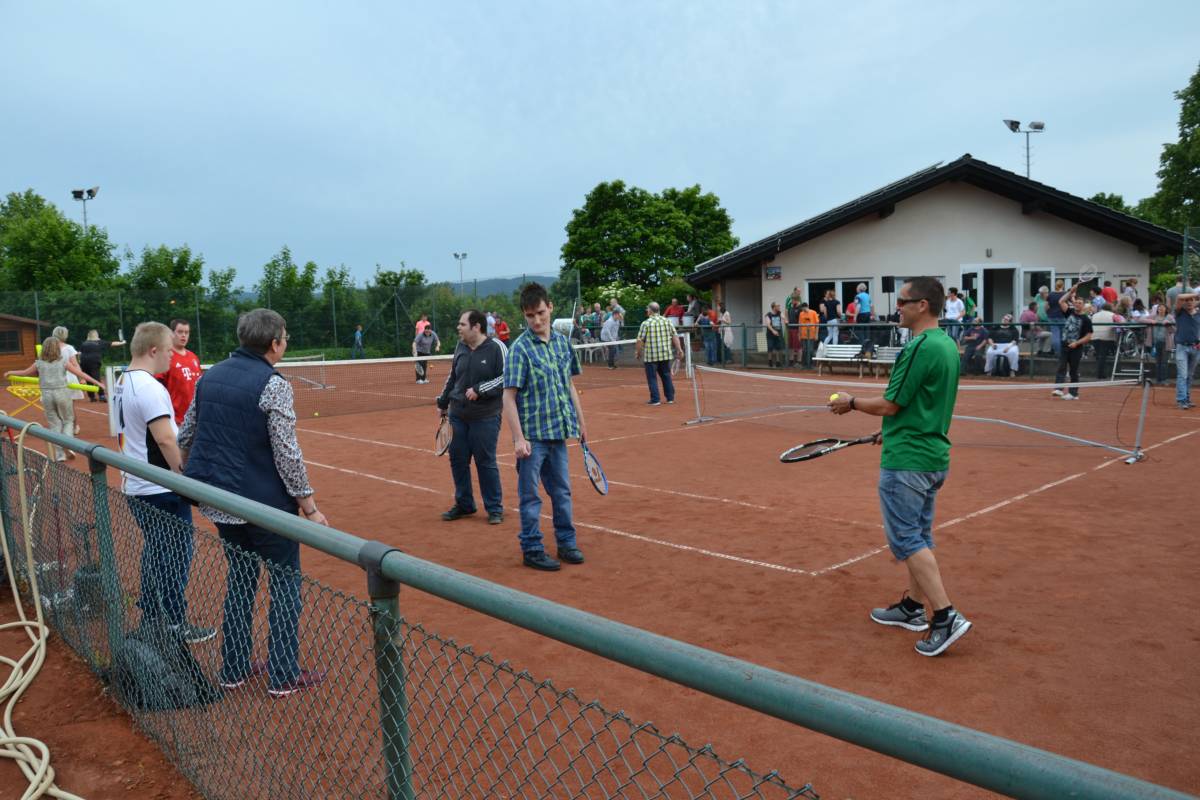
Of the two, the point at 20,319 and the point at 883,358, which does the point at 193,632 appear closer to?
the point at 883,358

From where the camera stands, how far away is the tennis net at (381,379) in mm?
19891

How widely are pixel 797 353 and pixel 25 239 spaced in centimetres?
3871

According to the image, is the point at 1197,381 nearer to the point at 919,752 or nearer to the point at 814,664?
the point at 814,664

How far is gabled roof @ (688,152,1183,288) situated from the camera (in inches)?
1006

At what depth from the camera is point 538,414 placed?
6859mm

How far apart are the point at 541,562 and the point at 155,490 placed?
2.79 metres

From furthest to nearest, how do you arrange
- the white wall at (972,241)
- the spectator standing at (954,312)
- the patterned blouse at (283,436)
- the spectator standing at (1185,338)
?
the white wall at (972,241)
the spectator standing at (954,312)
the spectator standing at (1185,338)
the patterned blouse at (283,436)

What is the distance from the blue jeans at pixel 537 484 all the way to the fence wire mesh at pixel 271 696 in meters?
1.54

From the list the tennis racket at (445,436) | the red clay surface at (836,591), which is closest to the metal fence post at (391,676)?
the red clay surface at (836,591)

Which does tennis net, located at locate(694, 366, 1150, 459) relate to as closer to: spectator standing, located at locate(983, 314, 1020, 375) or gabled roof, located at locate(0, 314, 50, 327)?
spectator standing, located at locate(983, 314, 1020, 375)

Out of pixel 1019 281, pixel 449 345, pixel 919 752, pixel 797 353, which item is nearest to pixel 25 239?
pixel 449 345

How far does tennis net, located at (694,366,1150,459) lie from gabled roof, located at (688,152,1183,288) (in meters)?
8.12

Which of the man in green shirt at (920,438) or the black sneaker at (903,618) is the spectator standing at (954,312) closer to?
the black sneaker at (903,618)

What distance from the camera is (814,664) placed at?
5.14m
